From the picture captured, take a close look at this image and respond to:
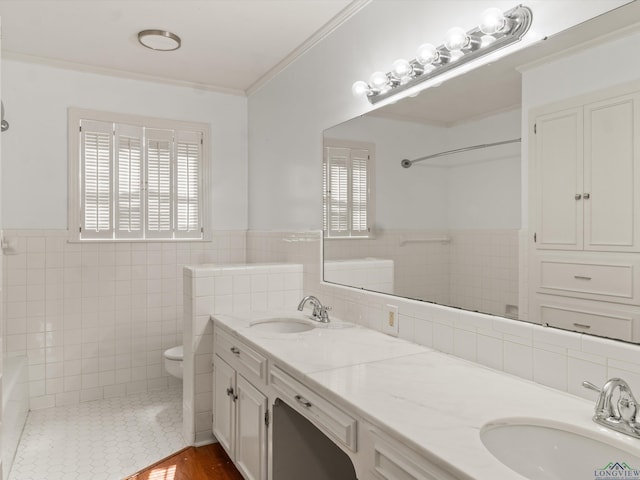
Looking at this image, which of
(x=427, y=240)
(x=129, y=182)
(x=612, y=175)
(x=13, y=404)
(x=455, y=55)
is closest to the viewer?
(x=612, y=175)

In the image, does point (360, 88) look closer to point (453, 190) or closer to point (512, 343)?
point (453, 190)

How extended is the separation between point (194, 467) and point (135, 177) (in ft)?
7.25

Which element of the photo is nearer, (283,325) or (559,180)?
(559,180)

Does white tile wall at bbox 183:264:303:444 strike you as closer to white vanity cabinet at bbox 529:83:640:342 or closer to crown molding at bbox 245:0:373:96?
crown molding at bbox 245:0:373:96

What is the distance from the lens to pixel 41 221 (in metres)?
3.23

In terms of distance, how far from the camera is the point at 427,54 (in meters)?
1.92

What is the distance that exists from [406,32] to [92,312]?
2.96 metres

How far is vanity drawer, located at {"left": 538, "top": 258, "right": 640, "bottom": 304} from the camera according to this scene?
4.08 feet

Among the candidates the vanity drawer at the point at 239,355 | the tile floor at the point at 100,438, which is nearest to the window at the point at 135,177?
the tile floor at the point at 100,438

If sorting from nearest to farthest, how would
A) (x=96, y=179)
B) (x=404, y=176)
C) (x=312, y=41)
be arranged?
(x=404, y=176) < (x=312, y=41) < (x=96, y=179)

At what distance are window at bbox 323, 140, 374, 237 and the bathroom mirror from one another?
3 cm

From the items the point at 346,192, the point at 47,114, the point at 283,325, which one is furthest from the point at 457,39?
the point at 47,114

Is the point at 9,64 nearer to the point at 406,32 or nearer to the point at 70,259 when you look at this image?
the point at 70,259

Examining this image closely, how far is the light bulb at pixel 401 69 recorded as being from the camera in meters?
2.05
